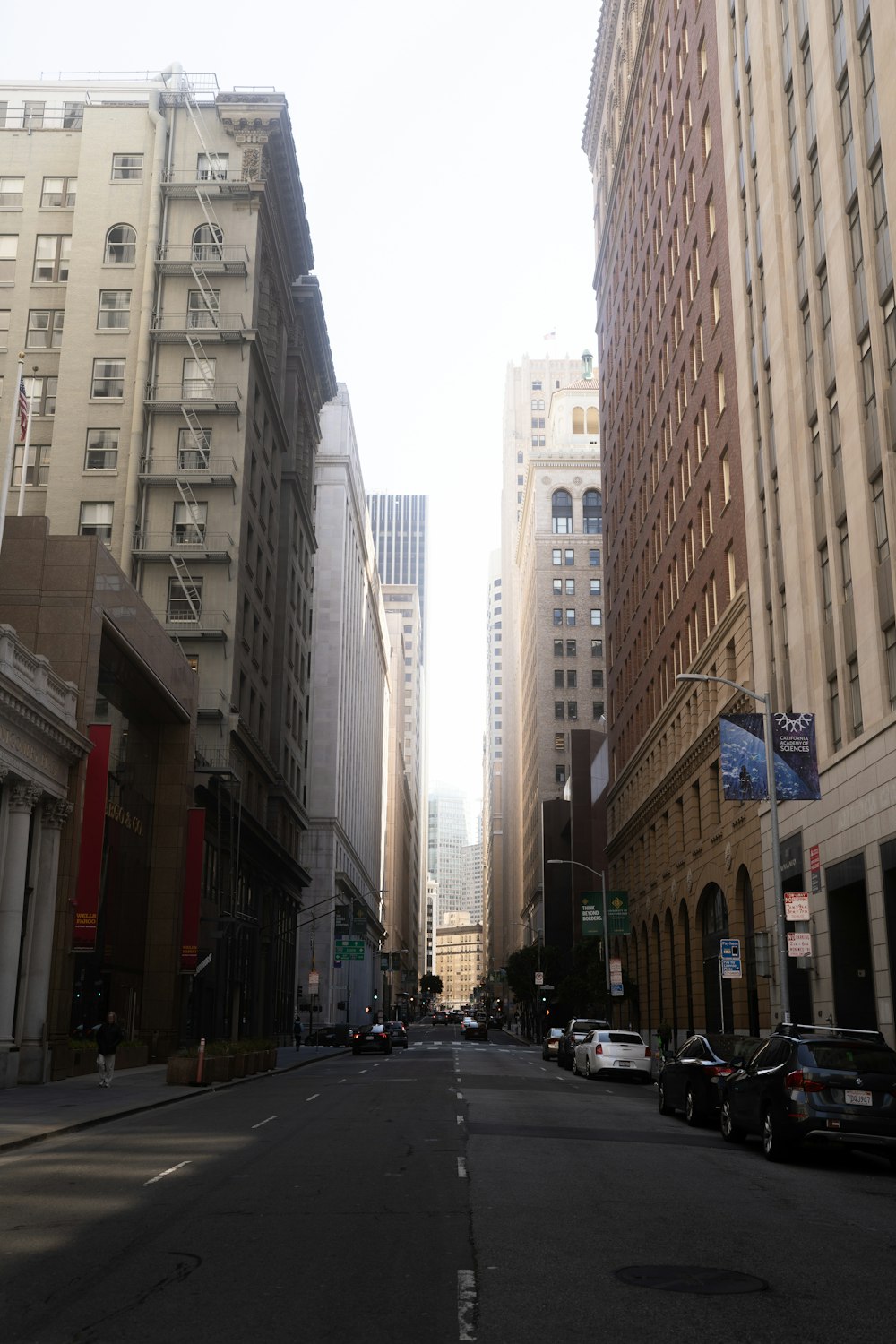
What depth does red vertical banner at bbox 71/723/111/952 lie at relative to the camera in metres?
33.4

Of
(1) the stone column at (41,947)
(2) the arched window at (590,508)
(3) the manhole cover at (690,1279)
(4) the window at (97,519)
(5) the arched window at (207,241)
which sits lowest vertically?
(3) the manhole cover at (690,1279)

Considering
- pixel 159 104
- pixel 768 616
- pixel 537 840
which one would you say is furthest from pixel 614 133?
pixel 537 840

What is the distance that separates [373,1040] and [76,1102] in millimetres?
38912

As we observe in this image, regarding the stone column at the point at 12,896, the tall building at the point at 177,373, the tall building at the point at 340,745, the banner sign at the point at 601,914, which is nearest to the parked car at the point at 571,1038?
the banner sign at the point at 601,914

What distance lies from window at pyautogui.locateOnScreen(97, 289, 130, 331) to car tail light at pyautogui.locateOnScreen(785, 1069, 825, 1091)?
52.9 meters

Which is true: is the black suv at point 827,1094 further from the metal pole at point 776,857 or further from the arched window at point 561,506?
the arched window at point 561,506

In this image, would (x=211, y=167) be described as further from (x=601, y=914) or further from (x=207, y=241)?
(x=601, y=914)

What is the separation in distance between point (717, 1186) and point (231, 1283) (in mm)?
7190

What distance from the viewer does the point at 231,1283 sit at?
346 inches

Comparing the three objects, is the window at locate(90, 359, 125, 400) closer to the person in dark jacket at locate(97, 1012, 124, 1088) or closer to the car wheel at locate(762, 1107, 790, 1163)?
the person in dark jacket at locate(97, 1012, 124, 1088)

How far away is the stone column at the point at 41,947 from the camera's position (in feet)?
102

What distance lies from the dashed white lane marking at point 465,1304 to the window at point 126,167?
205 ft

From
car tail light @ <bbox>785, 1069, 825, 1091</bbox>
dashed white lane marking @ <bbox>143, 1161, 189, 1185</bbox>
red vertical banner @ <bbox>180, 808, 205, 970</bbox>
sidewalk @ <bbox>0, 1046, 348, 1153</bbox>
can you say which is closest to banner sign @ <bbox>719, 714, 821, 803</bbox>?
car tail light @ <bbox>785, 1069, 825, 1091</bbox>

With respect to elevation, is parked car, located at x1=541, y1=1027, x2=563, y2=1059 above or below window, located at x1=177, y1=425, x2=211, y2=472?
below
